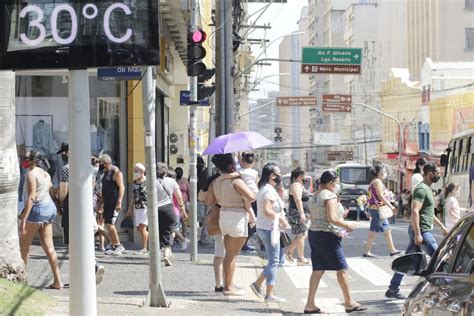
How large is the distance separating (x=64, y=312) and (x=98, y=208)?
614 cm

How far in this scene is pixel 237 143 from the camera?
41.6ft

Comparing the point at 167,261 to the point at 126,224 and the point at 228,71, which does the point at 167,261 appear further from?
the point at 228,71

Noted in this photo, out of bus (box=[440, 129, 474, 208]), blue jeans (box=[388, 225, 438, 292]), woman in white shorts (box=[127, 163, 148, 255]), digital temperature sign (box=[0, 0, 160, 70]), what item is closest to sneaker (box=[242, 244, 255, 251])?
woman in white shorts (box=[127, 163, 148, 255])

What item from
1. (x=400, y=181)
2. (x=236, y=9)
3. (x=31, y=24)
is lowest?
(x=400, y=181)

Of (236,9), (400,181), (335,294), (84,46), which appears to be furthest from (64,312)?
(400,181)

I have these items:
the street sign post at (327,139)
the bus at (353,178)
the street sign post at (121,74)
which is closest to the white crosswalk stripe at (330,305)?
the street sign post at (121,74)

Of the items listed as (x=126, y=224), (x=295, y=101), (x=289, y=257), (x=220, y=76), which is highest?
(x=295, y=101)

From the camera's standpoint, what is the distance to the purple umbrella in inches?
491

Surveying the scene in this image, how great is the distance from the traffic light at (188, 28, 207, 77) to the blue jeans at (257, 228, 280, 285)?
3.85m

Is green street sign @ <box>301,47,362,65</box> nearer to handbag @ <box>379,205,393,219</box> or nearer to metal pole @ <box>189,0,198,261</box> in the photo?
handbag @ <box>379,205,393,219</box>

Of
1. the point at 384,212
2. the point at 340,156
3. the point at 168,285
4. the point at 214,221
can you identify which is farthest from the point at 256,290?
the point at 340,156

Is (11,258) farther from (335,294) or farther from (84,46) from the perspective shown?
(335,294)

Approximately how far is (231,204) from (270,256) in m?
0.83

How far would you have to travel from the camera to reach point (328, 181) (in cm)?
974
